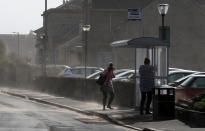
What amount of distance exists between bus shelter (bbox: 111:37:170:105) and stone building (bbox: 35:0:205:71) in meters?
28.1

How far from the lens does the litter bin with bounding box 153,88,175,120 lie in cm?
2025

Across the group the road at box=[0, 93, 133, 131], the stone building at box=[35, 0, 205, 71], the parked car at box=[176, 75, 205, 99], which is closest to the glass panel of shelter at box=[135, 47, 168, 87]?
the parked car at box=[176, 75, 205, 99]

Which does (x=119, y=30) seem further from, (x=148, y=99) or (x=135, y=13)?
(x=148, y=99)

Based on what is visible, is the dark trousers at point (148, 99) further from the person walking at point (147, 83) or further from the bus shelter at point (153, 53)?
the bus shelter at point (153, 53)

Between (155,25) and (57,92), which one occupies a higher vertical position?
(155,25)

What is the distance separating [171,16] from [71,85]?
78.7 ft

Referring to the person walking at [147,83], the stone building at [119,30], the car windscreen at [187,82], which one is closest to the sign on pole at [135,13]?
the car windscreen at [187,82]

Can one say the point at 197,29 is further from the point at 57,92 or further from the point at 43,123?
the point at 43,123

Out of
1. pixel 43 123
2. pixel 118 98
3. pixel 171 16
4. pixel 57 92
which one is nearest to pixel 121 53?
pixel 171 16

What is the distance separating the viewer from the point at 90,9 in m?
72.1

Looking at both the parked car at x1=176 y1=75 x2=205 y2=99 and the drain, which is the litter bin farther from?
the parked car at x1=176 y1=75 x2=205 y2=99

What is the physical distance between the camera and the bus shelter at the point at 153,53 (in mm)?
22281

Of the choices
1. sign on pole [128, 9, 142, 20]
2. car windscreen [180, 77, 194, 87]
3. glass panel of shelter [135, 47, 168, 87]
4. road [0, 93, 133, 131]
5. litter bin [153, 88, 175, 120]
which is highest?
sign on pole [128, 9, 142, 20]

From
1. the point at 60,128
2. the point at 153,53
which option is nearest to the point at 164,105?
the point at 153,53
